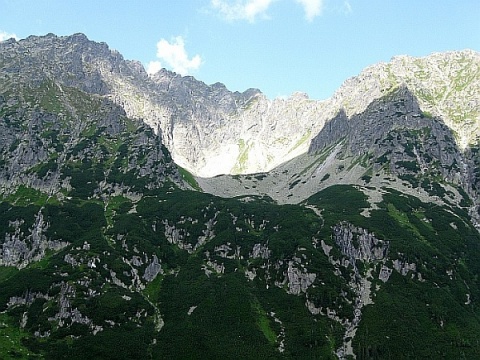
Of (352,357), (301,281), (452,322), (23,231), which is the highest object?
(23,231)

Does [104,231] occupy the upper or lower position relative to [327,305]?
upper

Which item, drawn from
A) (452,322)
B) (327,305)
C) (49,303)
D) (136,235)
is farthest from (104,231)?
(452,322)

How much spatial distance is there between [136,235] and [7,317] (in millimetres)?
62122

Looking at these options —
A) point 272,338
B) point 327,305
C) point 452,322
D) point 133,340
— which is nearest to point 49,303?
point 133,340

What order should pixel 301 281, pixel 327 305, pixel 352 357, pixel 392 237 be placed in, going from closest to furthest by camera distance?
pixel 352 357 → pixel 327 305 → pixel 301 281 → pixel 392 237

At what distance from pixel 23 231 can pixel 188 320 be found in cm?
9313

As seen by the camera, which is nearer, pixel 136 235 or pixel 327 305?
pixel 327 305

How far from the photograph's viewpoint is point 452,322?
147m

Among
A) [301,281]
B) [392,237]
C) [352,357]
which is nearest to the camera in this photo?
[352,357]

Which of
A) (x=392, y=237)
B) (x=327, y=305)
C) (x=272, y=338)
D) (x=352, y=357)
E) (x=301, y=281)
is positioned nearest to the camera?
(x=352, y=357)

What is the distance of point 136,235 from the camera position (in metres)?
193

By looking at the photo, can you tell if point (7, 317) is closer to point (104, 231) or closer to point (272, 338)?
point (104, 231)

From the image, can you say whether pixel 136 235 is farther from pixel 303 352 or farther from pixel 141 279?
pixel 303 352

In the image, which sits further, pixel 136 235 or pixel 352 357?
pixel 136 235
